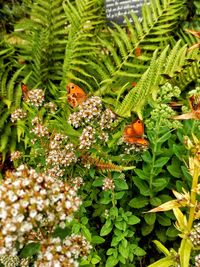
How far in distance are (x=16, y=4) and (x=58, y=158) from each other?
2866 mm

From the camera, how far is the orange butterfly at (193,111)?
1.90 m

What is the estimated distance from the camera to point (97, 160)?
7.04 feet

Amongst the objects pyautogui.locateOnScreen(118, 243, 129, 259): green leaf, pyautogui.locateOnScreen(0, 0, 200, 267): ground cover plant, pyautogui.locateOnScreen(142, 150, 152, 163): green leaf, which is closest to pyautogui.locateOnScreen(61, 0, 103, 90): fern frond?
pyautogui.locateOnScreen(0, 0, 200, 267): ground cover plant

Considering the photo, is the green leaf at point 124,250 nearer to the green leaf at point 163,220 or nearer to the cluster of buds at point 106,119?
the green leaf at point 163,220

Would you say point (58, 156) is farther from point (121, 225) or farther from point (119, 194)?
point (121, 225)

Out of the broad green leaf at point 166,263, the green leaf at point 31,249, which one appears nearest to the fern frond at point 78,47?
the broad green leaf at point 166,263

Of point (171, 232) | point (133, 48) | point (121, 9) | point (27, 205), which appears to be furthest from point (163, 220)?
point (121, 9)

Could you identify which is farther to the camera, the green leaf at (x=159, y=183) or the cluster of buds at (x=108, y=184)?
the green leaf at (x=159, y=183)

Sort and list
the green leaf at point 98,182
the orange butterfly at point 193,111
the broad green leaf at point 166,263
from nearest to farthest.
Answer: the orange butterfly at point 193,111
the broad green leaf at point 166,263
the green leaf at point 98,182

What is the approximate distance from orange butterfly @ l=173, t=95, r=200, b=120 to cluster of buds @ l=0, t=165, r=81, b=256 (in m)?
0.64

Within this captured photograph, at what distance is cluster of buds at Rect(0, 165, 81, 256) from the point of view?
1395 mm

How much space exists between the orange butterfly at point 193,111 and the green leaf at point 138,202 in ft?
2.07

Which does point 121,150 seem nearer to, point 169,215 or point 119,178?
point 119,178

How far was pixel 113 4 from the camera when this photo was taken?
3.69 meters
